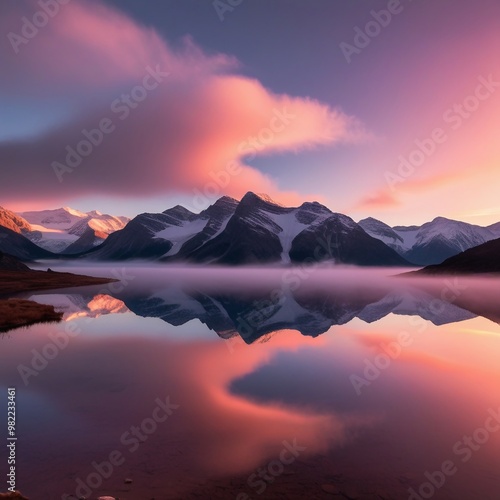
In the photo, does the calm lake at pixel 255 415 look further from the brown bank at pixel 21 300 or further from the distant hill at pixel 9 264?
the distant hill at pixel 9 264

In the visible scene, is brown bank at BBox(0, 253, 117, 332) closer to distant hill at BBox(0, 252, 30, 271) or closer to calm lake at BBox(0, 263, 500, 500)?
distant hill at BBox(0, 252, 30, 271)

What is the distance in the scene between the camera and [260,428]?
1894cm

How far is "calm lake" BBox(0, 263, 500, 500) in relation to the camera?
46.0 ft

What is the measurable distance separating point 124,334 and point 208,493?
119 ft

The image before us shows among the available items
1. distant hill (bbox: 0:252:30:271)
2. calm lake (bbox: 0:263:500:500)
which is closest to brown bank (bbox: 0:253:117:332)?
distant hill (bbox: 0:252:30:271)

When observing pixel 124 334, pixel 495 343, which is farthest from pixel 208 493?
pixel 495 343

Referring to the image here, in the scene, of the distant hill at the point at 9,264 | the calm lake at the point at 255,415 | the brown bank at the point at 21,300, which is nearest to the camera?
the calm lake at the point at 255,415

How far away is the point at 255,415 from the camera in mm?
20719

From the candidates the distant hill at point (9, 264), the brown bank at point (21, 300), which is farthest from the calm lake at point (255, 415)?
the distant hill at point (9, 264)

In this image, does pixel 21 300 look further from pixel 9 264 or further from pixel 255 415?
pixel 9 264

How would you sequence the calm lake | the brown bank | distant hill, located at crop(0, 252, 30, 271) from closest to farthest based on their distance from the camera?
1. the calm lake
2. the brown bank
3. distant hill, located at crop(0, 252, 30, 271)

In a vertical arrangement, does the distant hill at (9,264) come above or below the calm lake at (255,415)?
above

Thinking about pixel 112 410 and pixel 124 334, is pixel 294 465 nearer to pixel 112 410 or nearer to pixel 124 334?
pixel 112 410

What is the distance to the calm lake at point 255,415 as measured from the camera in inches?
552
